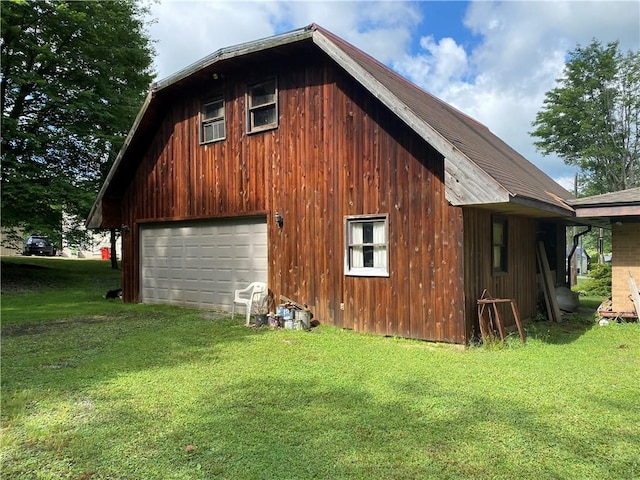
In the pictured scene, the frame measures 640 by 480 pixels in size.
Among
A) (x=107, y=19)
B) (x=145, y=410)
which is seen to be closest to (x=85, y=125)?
(x=107, y=19)

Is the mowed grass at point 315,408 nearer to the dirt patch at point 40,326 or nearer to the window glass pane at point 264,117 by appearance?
the dirt patch at point 40,326

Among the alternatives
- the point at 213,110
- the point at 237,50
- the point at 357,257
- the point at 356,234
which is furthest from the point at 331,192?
the point at 213,110

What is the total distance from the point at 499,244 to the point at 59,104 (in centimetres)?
1602

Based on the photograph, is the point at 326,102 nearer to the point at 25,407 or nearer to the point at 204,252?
the point at 204,252

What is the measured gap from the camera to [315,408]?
13.4 feet

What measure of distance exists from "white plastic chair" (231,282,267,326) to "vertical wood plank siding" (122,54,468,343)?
10.8 inches

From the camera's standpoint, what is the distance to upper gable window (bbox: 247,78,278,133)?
927cm

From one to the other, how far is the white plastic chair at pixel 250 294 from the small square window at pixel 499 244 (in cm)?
470

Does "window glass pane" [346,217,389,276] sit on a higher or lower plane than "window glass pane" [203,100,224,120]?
lower

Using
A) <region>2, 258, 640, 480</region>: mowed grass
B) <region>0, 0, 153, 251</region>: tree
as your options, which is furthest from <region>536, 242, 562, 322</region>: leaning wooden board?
<region>0, 0, 153, 251</region>: tree

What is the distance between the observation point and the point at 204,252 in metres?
10.7

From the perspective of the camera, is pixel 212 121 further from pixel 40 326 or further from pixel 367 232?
pixel 40 326

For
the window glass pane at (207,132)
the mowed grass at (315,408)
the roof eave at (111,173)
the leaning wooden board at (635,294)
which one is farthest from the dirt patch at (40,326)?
the leaning wooden board at (635,294)

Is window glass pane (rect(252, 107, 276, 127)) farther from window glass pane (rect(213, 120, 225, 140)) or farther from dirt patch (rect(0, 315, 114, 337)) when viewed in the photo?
dirt patch (rect(0, 315, 114, 337))
